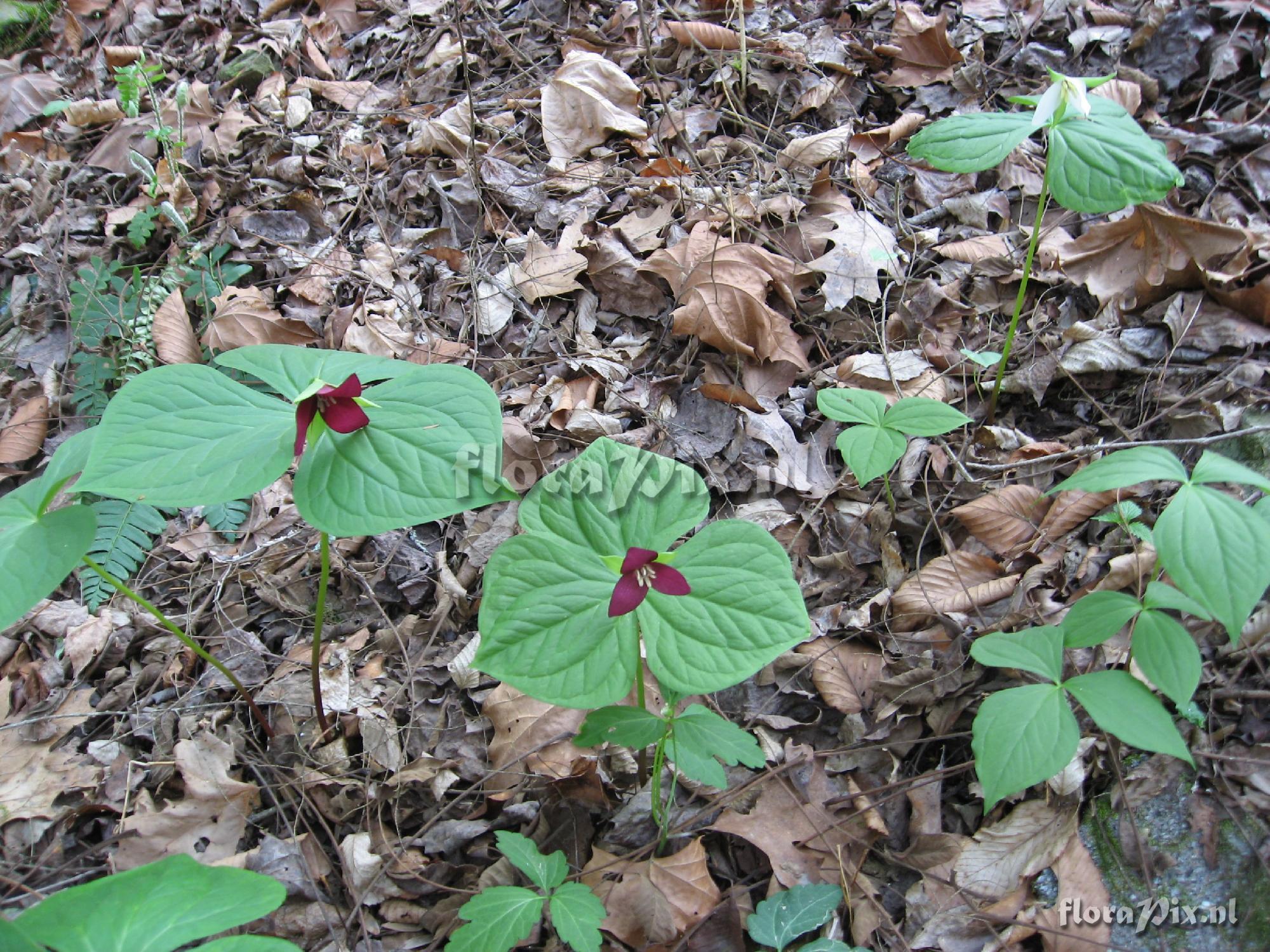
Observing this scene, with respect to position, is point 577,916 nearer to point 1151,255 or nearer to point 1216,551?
point 1216,551

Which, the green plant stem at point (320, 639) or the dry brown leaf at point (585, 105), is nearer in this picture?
the green plant stem at point (320, 639)

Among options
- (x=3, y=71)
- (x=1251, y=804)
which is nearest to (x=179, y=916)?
(x=1251, y=804)

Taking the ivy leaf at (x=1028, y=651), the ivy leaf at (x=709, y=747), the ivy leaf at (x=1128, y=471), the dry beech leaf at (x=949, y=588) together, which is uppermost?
the ivy leaf at (x=1128, y=471)

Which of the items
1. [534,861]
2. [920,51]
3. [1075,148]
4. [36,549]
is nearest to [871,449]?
[1075,148]

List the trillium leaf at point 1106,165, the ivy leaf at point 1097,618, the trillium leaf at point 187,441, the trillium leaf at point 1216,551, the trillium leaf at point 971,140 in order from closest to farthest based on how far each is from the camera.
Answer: the trillium leaf at point 1216,551
the trillium leaf at point 187,441
the ivy leaf at point 1097,618
the trillium leaf at point 1106,165
the trillium leaf at point 971,140

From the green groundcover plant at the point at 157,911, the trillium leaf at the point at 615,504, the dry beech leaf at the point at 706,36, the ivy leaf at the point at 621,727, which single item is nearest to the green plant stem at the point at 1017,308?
the trillium leaf at the point at 615,504

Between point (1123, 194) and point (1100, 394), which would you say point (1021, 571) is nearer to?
point (1100, 394)

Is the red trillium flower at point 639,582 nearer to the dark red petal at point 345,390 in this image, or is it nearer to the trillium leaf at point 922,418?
the dark red petal at point 345,390

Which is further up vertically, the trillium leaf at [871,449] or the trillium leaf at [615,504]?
the trillium leaf at [615,504]
